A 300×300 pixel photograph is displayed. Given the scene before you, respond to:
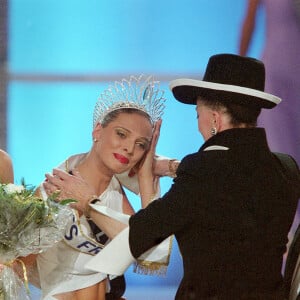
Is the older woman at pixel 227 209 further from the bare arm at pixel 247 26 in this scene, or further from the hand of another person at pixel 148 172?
the bare arm at pixel 247 26

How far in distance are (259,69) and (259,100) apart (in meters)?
0.13

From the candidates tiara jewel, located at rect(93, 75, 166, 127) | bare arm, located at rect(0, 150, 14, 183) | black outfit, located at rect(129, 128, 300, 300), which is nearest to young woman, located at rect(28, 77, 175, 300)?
tiara jewel, located at rect(93, 75, 166, 127)

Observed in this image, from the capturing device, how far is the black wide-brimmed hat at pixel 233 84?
9.23 feet

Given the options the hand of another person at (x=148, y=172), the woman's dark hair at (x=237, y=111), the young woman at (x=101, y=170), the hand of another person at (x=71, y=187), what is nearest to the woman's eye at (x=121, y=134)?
the young woman at (x=101, y=170)

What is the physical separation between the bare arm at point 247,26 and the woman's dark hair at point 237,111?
1208mm

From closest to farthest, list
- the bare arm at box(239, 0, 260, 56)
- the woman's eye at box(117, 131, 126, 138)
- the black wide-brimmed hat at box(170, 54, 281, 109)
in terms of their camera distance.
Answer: the black wide-brimmed hat at box(170, 54, 281, 109), the woman's eye at box(117, 131, 126, 138), the bare arm at box(239, 0, 260, 56)

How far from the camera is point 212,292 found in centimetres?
274

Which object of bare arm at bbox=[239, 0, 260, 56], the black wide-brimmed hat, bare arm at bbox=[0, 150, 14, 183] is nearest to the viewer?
the black wide-brimmed hat

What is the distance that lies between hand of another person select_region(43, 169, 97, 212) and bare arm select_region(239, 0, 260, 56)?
47.7 inches

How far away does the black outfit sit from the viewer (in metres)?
2.70

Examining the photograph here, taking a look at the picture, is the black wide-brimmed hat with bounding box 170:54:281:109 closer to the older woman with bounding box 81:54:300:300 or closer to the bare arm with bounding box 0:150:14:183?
the older woman with bounding box 81:54:300:300

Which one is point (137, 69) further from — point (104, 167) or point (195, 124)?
point (104, 167)

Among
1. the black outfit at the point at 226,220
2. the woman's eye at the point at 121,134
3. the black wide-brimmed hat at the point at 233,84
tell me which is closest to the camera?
the black outfit at the point at 226,220

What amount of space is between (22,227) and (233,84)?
0.83 m
